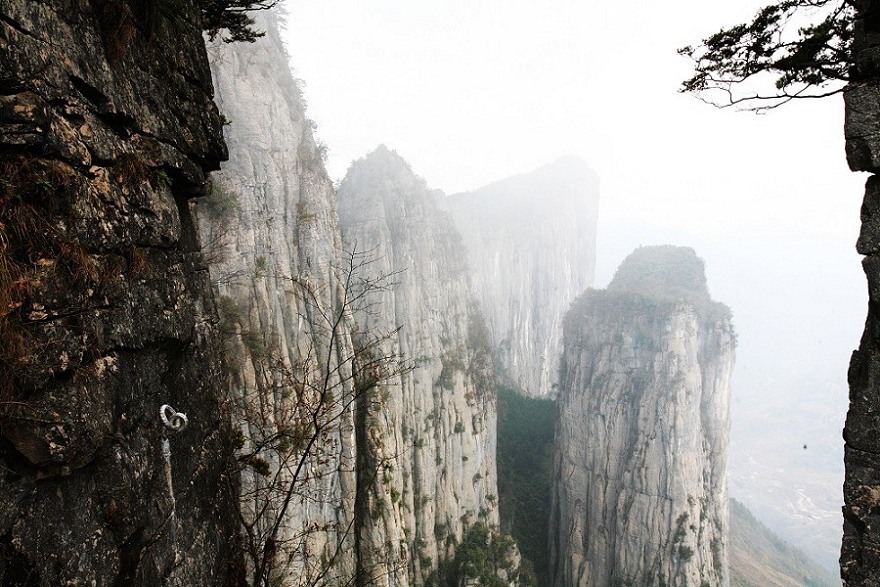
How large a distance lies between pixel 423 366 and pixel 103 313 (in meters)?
23.4

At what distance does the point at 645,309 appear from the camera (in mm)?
37219

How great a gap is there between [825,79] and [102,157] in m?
7.00

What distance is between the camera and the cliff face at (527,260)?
64.8 meters

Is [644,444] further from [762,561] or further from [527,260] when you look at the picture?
[527,260]

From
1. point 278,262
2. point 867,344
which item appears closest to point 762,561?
point 278,262

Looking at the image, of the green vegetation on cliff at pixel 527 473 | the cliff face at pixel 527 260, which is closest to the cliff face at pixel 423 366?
the green vegetation on cliff at pixel 527 473

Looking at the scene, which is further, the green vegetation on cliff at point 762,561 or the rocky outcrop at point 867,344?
the green vegetation on cliff at point 762,561

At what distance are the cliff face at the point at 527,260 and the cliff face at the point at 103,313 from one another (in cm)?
5400

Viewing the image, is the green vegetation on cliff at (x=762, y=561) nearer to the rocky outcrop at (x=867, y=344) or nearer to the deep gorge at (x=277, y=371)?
the deep gorge at (x=277, y=371)

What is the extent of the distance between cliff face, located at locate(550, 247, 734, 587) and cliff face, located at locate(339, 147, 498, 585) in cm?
868

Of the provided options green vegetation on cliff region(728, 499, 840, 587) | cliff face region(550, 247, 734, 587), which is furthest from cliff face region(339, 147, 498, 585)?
green vegetation on cliff region(728, 499, 840, 587)

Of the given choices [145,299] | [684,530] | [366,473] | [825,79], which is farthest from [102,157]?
[684,530]

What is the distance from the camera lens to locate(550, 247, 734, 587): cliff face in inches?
1240

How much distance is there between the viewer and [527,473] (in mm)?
41156
